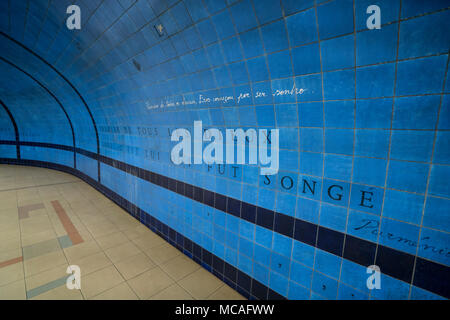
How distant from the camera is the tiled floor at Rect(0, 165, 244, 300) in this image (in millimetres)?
3639

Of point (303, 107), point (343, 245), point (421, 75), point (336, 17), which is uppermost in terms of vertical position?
point (336, 17)

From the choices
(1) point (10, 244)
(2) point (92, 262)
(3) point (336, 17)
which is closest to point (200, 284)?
(2) point (92, 262)

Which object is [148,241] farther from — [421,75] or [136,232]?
[421,75]

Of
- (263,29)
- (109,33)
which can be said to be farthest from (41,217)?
(263,29)

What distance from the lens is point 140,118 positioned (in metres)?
5.59

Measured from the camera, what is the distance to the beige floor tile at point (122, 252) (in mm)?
4602

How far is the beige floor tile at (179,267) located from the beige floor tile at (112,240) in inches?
63.9

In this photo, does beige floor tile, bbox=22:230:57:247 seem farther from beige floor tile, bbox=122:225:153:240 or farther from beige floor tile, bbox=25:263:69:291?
beige floor tile, bbox=122:225:153:240

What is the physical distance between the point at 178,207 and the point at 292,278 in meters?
2.98

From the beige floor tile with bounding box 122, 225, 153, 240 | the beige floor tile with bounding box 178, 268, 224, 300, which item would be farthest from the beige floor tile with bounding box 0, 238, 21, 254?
the beige floor tile with bounding box 178, 268, 224, 300

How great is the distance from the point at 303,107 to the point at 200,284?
372 cm

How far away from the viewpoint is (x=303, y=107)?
2.58 m

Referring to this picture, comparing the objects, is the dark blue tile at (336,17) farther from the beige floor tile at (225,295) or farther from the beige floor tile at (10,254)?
the beige floor tile at (10,254)

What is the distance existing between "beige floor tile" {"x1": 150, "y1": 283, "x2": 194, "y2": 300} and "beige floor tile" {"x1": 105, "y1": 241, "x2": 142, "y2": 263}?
1.52 m
